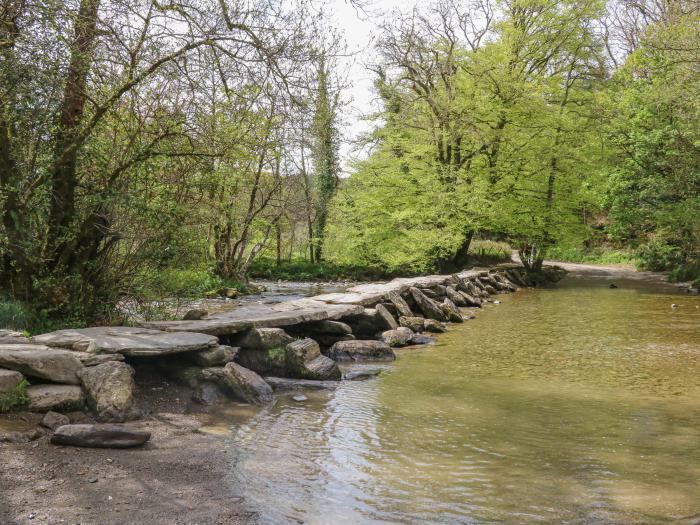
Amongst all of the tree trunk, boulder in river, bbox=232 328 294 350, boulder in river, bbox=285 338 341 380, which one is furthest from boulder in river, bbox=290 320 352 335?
the tree trunk

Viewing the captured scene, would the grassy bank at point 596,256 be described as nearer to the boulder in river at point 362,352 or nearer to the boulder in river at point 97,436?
the boulder in river at point 362,352

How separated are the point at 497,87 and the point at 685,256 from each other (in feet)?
39.8

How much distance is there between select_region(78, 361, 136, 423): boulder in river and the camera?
5.10 meters

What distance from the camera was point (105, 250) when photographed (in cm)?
763

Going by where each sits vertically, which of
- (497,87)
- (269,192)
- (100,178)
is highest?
(497,87)

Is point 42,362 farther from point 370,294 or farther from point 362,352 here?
point 370,294

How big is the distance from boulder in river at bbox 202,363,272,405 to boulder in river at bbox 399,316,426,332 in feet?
17.8

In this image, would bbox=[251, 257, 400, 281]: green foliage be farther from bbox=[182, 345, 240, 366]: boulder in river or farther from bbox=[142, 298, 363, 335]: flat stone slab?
bbox=[182, 345, 240, 366]: boulder in river

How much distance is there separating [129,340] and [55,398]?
3.84 ft

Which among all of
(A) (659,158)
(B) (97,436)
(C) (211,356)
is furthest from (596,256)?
(B) (97,436)

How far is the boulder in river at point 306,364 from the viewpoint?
7348mm

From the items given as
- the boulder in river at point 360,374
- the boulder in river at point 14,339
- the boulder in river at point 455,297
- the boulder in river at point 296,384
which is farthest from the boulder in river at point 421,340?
the boulder in river at point 14,339

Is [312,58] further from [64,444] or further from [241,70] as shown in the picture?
[64,444]

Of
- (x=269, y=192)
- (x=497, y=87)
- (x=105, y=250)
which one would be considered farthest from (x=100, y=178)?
(x=497, y=87)
